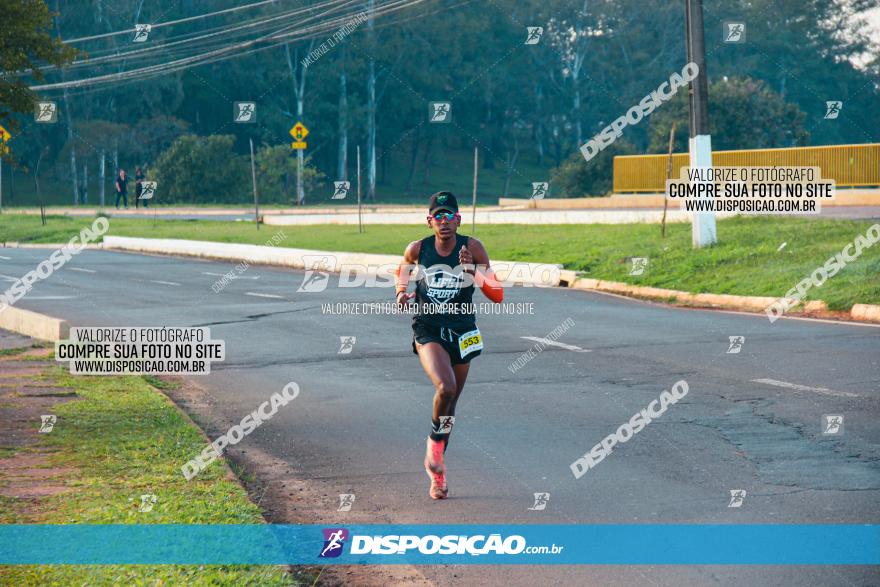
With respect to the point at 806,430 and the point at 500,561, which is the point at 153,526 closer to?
the point at 500,561

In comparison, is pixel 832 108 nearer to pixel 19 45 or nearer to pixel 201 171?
pixel 19 45

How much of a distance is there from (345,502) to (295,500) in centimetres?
38

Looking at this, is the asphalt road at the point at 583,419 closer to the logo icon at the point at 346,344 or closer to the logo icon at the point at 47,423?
the logo icon at the point at 346,344

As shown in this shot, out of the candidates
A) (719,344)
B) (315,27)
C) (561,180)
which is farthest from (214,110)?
(719,344)

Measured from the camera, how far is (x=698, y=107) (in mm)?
24469

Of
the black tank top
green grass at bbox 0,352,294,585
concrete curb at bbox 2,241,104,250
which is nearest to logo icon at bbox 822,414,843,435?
the black tank top

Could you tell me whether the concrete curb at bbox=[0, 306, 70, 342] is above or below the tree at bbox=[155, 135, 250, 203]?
below

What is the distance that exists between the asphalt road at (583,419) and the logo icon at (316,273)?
4313 mm

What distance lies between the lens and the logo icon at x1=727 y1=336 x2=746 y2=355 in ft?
48.5

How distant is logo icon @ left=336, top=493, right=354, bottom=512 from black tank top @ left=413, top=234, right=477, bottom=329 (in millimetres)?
1255

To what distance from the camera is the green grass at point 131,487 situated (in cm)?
622

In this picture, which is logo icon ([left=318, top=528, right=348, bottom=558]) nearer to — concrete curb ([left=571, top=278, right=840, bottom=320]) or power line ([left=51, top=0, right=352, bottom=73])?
concrete curb ([left=571, top=278, right=840, bottom=320])

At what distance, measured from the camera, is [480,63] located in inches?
3551

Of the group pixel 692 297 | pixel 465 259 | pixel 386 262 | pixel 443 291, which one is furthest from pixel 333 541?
pixel 386 262
